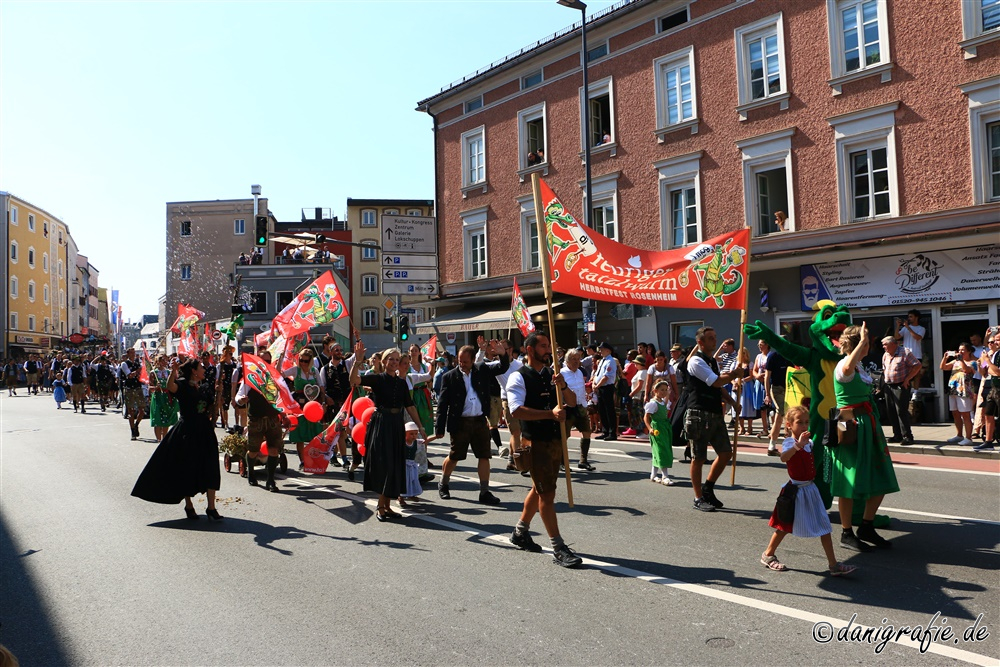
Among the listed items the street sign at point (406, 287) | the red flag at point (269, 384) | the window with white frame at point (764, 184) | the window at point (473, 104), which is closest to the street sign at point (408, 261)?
the street sign at point (406, 287)

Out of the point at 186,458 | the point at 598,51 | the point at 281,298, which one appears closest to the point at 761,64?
the point at 598,51

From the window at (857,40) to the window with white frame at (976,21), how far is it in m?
1.52

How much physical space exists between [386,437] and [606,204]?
16750 millimetres

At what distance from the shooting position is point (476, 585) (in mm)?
5582

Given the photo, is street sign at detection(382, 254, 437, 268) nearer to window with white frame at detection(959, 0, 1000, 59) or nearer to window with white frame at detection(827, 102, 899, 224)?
window with white frame at detection(827, 102, 899, 224)

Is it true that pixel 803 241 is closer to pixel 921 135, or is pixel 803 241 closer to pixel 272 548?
pixel 921 135

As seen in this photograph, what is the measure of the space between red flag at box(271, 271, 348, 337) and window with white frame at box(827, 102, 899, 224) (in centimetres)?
1182

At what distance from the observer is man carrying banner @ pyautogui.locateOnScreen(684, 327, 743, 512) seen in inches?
315

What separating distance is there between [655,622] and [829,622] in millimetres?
1035

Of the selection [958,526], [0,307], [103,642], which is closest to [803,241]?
[958,526]

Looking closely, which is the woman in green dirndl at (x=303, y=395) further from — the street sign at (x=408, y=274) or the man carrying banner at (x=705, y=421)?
the street sign at (x=408, y=274)

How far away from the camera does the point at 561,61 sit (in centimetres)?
2470

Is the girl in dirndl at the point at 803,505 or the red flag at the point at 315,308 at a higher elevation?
the red flag at the point at 315,308

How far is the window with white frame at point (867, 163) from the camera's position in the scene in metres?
17.0
